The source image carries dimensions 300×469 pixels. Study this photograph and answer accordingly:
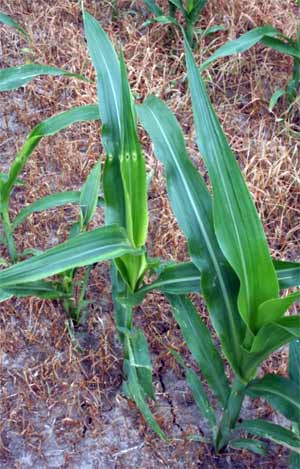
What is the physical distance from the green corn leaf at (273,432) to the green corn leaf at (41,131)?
73 centimetres

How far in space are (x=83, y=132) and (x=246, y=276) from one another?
103 centimetres

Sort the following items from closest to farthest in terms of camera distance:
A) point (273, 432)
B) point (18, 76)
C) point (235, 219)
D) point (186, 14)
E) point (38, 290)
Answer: point (235, 219) → point (273, 432) → point (38, 290) → point (18, 76) → point (186, 14)

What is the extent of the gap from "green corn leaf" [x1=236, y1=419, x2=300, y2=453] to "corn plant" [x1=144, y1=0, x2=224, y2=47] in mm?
1348

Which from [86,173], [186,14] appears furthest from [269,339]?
[186,14]

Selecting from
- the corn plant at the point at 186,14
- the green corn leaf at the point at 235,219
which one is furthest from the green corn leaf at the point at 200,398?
the corn plant at the point at 186,14

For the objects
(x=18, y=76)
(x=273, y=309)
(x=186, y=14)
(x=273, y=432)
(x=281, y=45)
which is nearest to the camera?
(x=273, y=309)

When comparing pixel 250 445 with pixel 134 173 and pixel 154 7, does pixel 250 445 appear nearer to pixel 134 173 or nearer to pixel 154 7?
pixel 134 173

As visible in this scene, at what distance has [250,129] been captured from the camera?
2084 millimetres

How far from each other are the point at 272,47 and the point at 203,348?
45.4 inches

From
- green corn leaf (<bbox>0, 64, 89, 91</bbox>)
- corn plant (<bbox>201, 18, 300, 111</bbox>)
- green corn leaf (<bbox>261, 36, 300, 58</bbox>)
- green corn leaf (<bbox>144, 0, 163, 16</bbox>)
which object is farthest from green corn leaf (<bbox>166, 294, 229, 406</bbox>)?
green corn leaf (<bbox>144, 0, 163, 16</bbox>)

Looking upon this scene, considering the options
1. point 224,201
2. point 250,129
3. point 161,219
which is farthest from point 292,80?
point 224,201

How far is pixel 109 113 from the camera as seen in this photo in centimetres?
135

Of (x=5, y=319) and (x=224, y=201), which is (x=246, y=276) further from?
(x=5, y=319)

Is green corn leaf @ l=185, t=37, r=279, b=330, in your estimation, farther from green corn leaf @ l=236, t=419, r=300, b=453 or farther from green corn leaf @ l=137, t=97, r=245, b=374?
green corn leaf @ l=236, t=419, r=300, b=453
